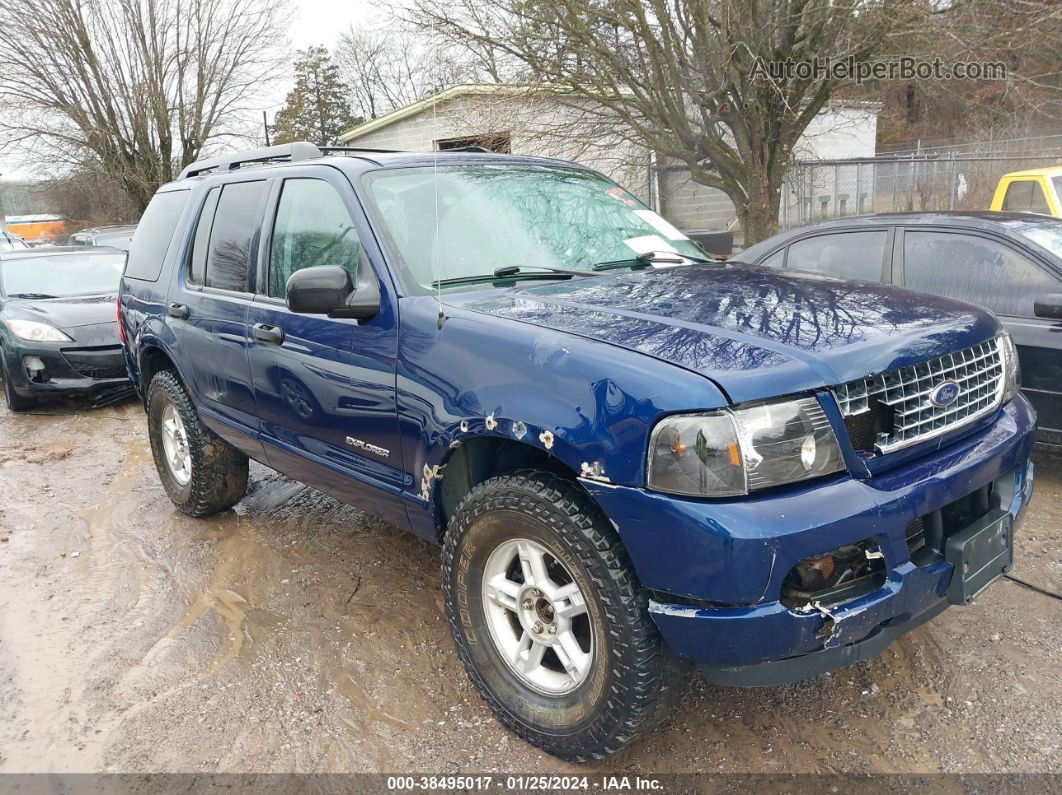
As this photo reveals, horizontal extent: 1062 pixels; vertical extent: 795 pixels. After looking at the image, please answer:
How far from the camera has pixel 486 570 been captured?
2752 mm

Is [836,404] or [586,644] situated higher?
[836,404]

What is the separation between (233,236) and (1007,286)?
172 inches

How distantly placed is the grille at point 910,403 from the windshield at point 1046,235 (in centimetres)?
260

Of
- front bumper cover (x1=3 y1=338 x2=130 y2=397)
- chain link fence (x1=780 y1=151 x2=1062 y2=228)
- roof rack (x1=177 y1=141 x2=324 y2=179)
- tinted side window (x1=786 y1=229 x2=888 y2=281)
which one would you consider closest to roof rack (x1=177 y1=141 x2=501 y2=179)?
roof rack (x1=177 y1=141 x2=324 y2=179)

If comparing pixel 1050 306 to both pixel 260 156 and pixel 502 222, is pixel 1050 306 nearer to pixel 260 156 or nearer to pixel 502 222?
pixel 502 222

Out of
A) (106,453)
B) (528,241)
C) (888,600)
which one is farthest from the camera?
(106,453)

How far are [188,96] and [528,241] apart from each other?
27089 mm

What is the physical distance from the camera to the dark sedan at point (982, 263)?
15.1 feet

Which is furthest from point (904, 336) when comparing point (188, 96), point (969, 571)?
point (188, 96)

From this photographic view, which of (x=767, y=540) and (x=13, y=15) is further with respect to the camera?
(x=13, y=15)

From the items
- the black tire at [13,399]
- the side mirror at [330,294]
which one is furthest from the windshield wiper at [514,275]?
the black tire at [13,399]

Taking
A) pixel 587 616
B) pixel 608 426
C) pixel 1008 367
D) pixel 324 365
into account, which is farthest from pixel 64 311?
pixel 1008 367

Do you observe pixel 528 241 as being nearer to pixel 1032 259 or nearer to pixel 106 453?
pixel 1032 259

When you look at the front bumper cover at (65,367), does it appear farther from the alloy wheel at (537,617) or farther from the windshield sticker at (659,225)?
the alloy wheel at (537,617)
